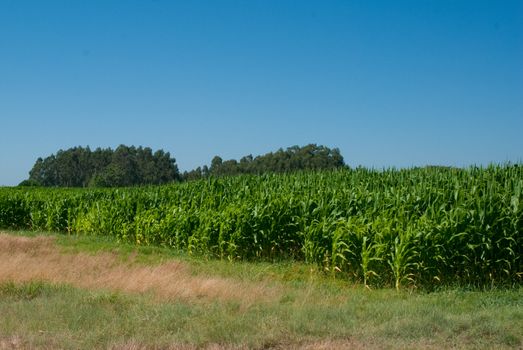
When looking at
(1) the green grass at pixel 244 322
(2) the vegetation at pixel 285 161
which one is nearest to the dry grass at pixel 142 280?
(1) the green grass at pixel 244 322

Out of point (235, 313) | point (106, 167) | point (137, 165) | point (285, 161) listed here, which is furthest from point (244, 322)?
point (106, 167)

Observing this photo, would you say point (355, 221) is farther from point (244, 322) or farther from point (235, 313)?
point (244, 322)

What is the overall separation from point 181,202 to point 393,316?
1287 centimetres

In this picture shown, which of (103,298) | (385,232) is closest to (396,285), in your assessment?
(385,232)

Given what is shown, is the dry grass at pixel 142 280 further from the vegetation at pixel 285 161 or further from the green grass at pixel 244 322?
the vegetation at pixel 285 161

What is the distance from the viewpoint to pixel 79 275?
1126 cm

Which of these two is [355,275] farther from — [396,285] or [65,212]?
[65,212]

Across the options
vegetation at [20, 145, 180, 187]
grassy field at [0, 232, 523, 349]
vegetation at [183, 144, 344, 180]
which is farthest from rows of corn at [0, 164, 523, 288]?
vegetation at [20, 145, 180, 187]

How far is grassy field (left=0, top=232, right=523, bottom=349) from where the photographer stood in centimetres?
611

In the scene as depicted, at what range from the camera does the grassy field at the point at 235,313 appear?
20.0 feet

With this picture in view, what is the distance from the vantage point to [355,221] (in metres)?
12.1

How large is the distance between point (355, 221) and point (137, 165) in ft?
236

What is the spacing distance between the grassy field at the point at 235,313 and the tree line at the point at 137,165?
45258 millimetres

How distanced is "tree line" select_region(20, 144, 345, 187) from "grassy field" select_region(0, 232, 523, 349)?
45258mm
